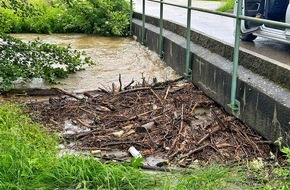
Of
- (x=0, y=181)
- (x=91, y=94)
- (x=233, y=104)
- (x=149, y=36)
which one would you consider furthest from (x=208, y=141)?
(x=149, y=36)

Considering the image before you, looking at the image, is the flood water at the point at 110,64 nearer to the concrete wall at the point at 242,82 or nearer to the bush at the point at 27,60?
the bush at the point at 27,60

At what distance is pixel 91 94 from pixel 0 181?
2.87m

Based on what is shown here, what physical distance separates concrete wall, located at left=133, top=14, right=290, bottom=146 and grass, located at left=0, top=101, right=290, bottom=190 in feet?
2.07

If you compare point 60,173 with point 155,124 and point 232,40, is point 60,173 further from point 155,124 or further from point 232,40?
point 232,40

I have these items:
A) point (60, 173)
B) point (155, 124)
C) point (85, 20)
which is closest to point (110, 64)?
point (155, 124)

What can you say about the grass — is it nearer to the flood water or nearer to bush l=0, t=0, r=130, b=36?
the flood water

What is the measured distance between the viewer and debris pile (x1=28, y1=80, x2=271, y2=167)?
3.88 meters

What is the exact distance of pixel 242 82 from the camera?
455 centimetres

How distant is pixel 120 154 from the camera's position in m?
3.89

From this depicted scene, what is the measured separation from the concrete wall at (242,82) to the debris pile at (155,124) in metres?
0.13

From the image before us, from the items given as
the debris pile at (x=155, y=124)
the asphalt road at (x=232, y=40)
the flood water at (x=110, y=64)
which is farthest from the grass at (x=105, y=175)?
the flood water at (x=110, y=64)

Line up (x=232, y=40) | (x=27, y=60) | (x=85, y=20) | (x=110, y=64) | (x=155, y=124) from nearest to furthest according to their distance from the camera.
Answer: (x=155, y=124), (x=27, y=60), (x=232, y=40), (x=110, y=64), (x=85, y=20)

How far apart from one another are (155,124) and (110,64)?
3759 mm

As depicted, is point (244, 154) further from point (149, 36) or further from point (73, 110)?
point (149, 36)
